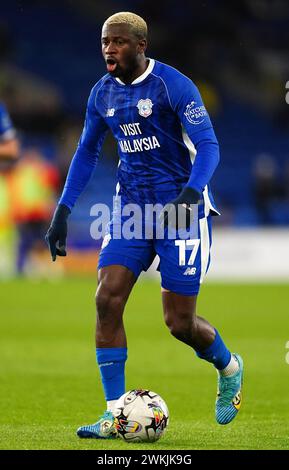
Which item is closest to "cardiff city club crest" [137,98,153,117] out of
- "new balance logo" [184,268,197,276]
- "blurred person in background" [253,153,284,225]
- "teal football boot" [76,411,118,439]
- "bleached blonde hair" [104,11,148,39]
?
"bleached blonde hair" [104,11,148,39]

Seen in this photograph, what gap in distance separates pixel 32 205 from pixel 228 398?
15454 mm

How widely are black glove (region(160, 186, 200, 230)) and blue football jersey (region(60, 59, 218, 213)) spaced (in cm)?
36

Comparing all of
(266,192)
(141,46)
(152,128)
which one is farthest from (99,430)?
(266,192)

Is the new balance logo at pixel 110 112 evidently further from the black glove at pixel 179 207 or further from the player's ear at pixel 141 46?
the black glove at pixel 179 207

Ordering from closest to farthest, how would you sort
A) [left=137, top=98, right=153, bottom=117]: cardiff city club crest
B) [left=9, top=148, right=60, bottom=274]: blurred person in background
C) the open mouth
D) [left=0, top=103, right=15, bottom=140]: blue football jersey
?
1. the open mouth
2. [left=137, top=98, right=153, bottom=117]: cardiff city club crest
3. [left=0, top=103, right=15, bottom=140]: blue football jersey
4. [left=9, top=148, right=60, bottom=274]: blurred person in background

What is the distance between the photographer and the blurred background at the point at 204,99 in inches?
825

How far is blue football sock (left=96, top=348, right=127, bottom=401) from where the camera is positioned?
19.6ft

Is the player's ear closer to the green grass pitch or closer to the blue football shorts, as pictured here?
the blue football shorts

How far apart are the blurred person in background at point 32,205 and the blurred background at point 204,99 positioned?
20 millimetres

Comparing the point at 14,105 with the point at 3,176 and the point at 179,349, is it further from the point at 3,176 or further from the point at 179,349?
the point at 179,349

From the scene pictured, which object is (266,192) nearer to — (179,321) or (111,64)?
(179,321)

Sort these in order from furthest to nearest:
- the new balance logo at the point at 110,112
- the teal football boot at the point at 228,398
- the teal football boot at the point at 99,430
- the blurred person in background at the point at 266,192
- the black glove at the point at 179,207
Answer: the blurred person in background at the point at 266,192, the teal football boot at the point at 228,398, the new balance logo at the point at 110,112, the teal football boot at the point at 99,430, the black glove at the point at 179,207

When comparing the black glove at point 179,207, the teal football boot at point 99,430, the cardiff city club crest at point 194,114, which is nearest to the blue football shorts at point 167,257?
the black glove at point 179,207
